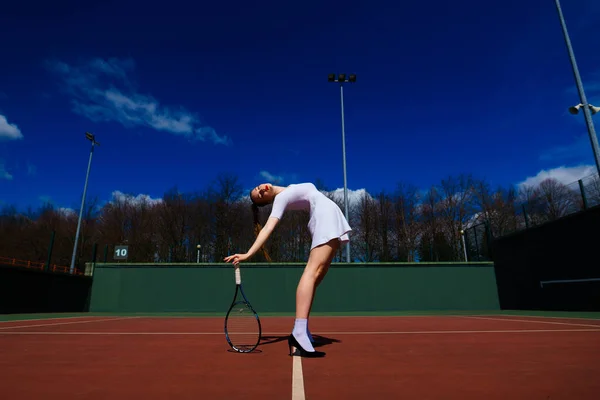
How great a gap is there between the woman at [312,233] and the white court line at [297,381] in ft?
1.15

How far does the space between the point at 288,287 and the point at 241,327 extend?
1178 cm

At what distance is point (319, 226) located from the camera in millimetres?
3430

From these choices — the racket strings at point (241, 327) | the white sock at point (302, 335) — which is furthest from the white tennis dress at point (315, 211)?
the racket strings at point (241, 327)

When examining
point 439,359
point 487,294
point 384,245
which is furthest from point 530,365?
point 384,245

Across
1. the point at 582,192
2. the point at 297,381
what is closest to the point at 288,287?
the point at 582,192

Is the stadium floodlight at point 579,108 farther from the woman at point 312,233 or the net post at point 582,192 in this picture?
the woman at point 312,233

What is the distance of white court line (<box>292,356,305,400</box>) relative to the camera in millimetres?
1842

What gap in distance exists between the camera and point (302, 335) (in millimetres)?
3053

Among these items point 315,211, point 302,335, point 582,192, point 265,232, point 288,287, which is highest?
point 582,192

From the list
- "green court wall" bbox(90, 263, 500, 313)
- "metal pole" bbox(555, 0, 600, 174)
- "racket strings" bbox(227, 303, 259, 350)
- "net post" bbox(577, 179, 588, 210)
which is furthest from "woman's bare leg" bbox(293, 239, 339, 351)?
"green court wall" bbox(90, 263, 500, 313)

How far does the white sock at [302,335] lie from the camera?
300 cm

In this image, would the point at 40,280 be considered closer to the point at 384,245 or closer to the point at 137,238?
the point at 137,238

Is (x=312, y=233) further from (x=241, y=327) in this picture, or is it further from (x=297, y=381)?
(x=241, y=327)

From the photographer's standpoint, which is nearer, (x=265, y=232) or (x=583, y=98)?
(x=265, y=232)
